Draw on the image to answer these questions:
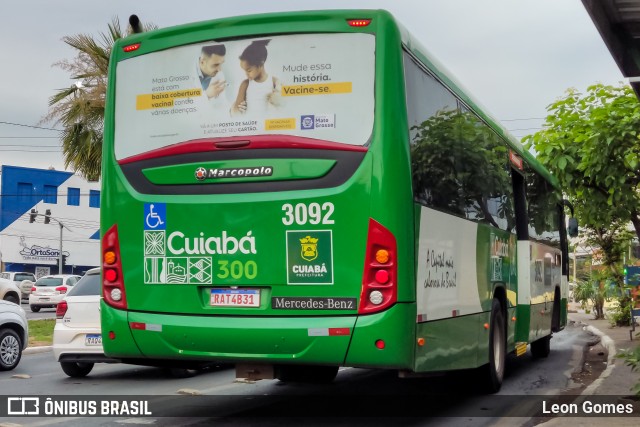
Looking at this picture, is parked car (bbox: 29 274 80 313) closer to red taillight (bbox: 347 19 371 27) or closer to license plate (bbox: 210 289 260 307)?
license plate (bbox: 210 289 260 307)

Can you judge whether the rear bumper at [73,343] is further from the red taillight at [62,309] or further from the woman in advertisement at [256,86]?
the woman in advertisement at [256,86]

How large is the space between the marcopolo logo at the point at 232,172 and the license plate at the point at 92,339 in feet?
17.3

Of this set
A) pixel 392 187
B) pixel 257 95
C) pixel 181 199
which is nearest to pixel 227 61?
pixel 257 95

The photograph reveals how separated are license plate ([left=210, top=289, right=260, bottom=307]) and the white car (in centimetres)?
505

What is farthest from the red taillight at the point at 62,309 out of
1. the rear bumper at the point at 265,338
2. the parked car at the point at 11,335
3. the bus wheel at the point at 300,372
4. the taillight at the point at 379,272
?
the taillight at the point at 379,272

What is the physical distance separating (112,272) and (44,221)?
6001cm

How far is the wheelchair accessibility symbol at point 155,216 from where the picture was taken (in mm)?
7910

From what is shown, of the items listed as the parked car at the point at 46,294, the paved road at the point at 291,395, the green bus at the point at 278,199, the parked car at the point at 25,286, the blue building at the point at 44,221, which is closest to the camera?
the green bus at the point at 278,199

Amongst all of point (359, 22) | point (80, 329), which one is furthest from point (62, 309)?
point (359, 22)

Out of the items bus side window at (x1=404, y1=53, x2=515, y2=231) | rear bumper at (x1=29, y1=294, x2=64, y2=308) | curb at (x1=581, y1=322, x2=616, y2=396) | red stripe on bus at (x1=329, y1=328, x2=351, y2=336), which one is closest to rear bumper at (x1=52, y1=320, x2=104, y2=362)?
bus side window at (x1=404, y1=53, x2=515, y2=231)

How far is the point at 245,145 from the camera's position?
7.65 meters

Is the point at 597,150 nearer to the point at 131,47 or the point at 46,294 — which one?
the point at 131,47

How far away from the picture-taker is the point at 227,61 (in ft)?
25.8

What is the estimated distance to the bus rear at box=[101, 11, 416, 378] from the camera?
7.26m
